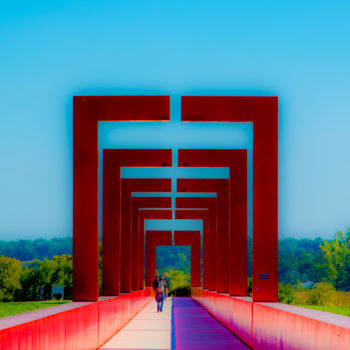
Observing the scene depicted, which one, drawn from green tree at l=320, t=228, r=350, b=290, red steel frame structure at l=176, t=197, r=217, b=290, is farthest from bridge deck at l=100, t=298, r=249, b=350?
green tree at l=320, t=228, r=350, b=290

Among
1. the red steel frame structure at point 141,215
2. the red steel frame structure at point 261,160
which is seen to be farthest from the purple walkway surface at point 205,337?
the red steel frame structure at point 141,215

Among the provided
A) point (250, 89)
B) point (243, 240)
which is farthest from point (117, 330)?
point (250, 89)

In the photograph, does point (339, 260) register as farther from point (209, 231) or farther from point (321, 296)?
point (209, 231)

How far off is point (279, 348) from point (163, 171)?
14.1 metres

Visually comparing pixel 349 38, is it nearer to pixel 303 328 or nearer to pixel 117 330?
pixel 117 330

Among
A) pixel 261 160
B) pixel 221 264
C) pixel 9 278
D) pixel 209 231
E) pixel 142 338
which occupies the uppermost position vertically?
pixel 261 160

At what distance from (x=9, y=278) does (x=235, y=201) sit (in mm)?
61866

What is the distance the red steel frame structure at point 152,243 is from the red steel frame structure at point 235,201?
22060mm

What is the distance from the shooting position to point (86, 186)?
39.0ft

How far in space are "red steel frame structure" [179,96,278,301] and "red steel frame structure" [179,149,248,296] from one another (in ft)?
15.8

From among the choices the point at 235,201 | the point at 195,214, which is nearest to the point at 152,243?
the point at 195,214

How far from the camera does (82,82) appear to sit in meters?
15.7

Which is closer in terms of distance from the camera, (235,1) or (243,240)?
(235,1)

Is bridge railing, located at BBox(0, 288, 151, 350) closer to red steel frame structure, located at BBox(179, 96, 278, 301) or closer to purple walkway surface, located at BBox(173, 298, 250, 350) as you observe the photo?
purple walkway surface, located at BBox(173, 298, 250, 350)
